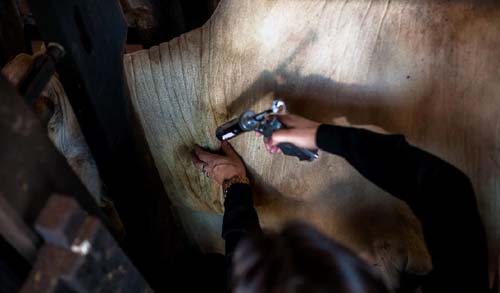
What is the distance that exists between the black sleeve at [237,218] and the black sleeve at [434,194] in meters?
0.21

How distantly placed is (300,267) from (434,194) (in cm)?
33

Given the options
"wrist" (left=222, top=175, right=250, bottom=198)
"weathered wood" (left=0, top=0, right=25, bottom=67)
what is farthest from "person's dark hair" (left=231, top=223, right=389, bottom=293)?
"weathered wood" (left=0, top=0, right=25, bottom=67)

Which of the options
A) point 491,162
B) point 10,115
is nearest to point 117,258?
point 10,115

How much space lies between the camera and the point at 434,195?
0.88 metres

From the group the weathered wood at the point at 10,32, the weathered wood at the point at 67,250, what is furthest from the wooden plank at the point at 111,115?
the weathered wood at the point at 10,32

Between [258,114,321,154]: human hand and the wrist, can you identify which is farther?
the wrist

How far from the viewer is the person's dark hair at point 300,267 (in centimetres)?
65

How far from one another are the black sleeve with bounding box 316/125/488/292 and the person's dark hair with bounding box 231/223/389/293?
23 centimetres

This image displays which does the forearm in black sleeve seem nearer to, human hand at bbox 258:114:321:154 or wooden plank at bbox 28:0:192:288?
human hand at bbox 258:114:321:154

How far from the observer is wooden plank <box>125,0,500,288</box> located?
113cm

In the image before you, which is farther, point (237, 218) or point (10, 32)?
point (10, 32)

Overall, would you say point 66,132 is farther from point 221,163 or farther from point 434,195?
point 434,195

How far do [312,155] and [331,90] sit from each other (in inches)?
9.5

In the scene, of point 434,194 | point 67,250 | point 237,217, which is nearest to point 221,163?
point 237,217
